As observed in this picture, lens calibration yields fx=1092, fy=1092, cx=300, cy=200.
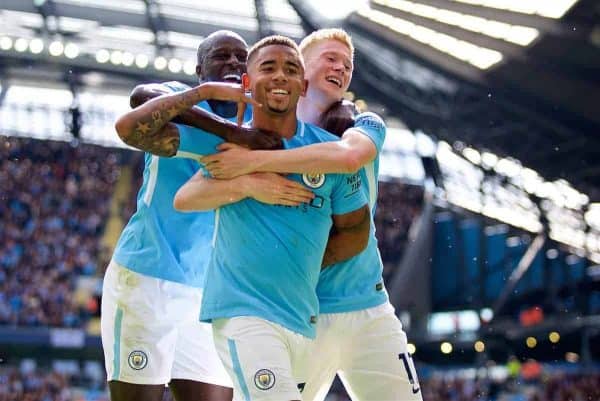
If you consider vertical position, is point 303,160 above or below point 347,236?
above

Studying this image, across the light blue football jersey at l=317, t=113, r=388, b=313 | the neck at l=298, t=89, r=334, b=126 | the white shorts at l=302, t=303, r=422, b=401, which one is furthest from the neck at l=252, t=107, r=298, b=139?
the white shorts at l=302, t=303, r=422, b=401

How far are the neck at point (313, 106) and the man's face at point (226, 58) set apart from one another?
44 centimetres

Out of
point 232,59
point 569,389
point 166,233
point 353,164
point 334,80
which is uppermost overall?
point 232,59

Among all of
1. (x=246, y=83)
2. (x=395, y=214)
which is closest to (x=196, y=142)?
(x=246, y=83)

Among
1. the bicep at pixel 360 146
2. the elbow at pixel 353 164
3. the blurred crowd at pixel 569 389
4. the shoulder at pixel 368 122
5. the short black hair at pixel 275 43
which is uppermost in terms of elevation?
the short black hair at pixel 275 43

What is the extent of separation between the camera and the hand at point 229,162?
4.23 m

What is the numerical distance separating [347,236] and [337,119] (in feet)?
1.85

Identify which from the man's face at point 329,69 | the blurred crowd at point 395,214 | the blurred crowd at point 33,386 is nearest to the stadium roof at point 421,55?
the blurred crowd at point 395,214

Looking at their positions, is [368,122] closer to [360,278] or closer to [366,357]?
[360,278]

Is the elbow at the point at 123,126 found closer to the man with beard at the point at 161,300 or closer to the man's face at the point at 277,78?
the man's face at the point at 277,78

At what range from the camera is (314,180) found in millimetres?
4305

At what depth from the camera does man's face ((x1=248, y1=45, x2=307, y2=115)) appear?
13.7ft

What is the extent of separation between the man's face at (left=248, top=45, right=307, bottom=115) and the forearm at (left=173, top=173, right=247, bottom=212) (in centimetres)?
32

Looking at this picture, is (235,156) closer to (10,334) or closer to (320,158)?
(320,158)
